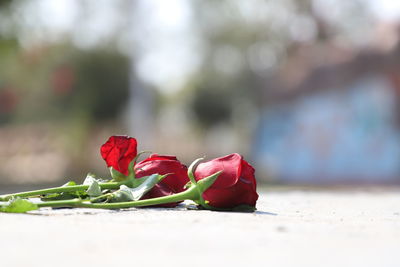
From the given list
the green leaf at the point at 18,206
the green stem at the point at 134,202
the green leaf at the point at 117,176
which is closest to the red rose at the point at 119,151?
the green leaf at the point at 117,176

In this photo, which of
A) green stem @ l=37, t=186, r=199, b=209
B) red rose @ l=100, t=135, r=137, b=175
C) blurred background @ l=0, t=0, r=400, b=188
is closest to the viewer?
green stem @ l=37, t=186, r=199, b=209

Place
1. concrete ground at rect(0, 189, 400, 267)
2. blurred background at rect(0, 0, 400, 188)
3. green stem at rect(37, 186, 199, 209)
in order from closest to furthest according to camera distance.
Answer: concrete ground at rect(0, 189, 400, 267), green stem at rect(37, 186, 199, 209), blurred background at rect(0, 0, 400, 188)

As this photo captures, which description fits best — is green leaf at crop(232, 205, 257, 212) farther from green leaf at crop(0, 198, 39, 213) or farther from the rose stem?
green leaf at crop(0, 198, 39, 213)

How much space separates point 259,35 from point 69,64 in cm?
811

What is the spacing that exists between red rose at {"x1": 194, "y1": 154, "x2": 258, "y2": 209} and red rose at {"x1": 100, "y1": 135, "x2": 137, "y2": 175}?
219 mm

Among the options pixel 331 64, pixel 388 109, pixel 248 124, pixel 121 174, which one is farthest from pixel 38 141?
pixel 121 174

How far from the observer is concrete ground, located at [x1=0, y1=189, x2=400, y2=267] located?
1.39 metres

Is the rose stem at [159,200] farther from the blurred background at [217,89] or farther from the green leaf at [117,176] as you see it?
the blurred background at [217,89]

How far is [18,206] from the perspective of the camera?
7.18 feet

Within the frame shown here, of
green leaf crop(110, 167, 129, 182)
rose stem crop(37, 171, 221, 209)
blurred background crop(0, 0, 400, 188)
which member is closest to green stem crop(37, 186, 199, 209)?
rose stem crop(37, 171, 221, 209)

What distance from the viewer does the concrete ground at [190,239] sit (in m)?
1.39

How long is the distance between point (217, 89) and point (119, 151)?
1021 inches

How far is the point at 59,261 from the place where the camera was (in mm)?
1345

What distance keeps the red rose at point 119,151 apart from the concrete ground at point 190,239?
0.52 ft
